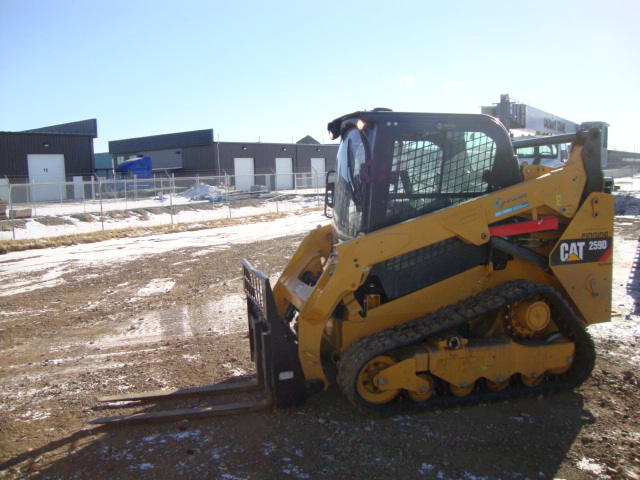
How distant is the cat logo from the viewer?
4.88 meters

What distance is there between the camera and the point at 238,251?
13.7 m

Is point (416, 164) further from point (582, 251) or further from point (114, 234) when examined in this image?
A: point (114, 234)

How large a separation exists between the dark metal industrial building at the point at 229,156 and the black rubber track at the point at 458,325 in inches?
1430

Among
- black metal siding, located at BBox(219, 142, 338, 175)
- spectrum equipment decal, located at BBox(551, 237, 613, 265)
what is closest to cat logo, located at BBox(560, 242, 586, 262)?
spectrum equipment decal, located at BBox(551, 237, 613, 265)

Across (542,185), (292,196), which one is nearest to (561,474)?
(542,185)

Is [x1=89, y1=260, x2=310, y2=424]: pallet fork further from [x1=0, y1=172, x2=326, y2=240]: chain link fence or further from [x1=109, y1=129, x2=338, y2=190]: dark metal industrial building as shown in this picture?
[x1=109, y1=129, x2=338, y2=190]: dark metal industrial building

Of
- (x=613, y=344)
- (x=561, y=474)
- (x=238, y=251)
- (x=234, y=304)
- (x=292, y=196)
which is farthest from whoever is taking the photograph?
(x=292, y=196)

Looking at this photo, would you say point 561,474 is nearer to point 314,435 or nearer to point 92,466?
point 314,435

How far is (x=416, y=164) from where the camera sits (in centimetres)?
466

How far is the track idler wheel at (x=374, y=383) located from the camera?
4.28 meters

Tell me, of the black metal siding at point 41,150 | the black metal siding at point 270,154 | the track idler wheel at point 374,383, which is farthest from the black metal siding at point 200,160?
the track idler wheel at point 374,383

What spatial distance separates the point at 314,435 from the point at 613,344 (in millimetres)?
3854

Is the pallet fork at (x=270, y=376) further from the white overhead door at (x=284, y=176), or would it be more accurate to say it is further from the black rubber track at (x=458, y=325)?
the white overhead door at (x=284, y=176)

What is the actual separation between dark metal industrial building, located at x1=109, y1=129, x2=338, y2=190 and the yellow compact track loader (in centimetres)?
3597
